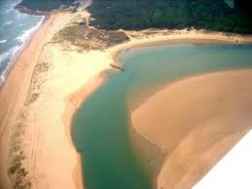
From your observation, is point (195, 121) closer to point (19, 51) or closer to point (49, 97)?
point (49, 97)

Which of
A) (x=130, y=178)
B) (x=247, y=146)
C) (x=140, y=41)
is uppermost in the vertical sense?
(x=247, y=146)

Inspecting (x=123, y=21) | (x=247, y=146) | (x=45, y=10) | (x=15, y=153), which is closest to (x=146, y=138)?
(x=15, y=153)

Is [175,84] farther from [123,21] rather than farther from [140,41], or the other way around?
[123,21]

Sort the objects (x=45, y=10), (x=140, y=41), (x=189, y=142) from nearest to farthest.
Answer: (x=189, y=142) < (x=140, y=41) < (x=45, y=10)

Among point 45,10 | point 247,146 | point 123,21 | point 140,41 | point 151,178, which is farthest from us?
point 45,10

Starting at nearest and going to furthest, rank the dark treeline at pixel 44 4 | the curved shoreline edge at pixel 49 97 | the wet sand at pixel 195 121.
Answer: the wet sand at pixel 195 121
the curved shoreline edge at pixel 49 97
the dark treeline at pixel 44 4

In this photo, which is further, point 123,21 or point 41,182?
point 123,21

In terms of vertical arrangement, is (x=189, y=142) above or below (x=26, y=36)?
below

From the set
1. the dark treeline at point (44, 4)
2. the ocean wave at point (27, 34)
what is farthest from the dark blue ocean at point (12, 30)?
the dark treeline at point (44, 4)

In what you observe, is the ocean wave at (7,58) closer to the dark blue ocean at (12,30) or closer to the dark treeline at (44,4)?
the dark blue ocean at (12,30)
